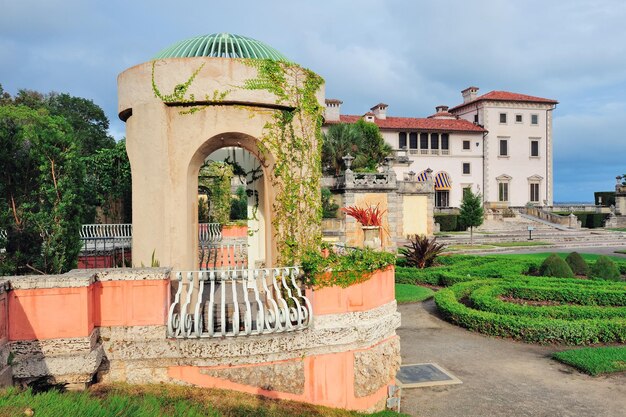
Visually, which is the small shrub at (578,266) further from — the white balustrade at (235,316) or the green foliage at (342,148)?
the green foliage at (342,148)

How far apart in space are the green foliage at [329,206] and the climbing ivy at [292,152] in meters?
21.8

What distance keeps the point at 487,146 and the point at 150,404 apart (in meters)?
56.7

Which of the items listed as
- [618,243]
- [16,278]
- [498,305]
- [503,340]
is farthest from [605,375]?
[618,243]

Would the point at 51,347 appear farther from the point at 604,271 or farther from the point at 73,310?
the point at 604,271

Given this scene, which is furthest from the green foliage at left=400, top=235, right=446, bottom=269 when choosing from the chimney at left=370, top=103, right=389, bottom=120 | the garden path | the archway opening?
the chimney at left=370, top=103, right=389, bottom=120

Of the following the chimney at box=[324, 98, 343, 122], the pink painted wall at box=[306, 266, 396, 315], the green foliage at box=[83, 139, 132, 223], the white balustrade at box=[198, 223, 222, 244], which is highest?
the chimney at box=[324, 98, 343, 122]

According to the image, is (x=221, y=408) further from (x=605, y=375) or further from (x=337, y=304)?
(x=605, y=375)

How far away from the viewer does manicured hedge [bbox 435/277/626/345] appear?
10.3 m

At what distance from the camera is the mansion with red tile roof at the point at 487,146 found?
53344 mm

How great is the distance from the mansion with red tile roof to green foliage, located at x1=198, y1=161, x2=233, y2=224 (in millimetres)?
27248

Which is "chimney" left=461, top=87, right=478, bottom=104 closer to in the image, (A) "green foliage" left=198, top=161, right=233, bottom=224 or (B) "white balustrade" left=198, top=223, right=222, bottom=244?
(A) "green foliage" left=198, top=161, right=233, bottom=224

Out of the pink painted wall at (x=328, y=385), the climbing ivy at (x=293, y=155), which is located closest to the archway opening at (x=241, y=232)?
the climbing ivy at (x=293, y=155)

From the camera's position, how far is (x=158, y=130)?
699cm

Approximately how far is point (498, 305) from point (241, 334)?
28.2 ft
